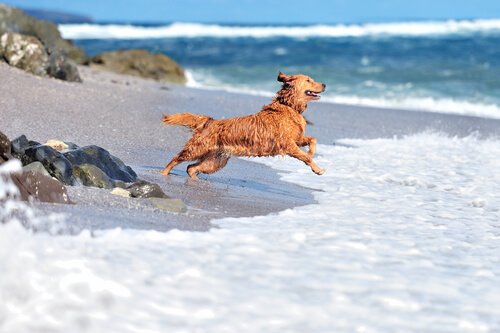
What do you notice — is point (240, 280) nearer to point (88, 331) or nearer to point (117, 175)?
point (88, 331)

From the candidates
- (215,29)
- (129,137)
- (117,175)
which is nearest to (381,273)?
(117,175)

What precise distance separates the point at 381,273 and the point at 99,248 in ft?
5.42

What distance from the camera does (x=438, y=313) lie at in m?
4.49

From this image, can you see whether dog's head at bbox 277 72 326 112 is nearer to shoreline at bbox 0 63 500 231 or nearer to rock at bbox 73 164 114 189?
shoreline at bbox 0 63 500 231

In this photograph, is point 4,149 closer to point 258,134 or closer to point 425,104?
point 258,134

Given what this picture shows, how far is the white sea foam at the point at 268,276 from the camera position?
13.6 feet

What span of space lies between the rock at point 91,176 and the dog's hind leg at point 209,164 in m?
1.36

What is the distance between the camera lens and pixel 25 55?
1447cm

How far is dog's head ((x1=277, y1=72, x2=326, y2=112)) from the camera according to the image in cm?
798

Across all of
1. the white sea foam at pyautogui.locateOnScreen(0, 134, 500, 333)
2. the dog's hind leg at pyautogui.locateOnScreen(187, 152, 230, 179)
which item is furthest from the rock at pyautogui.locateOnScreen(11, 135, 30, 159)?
the white sea foam at pyautogui.locateOnScreen(0, 134, 500, 333)

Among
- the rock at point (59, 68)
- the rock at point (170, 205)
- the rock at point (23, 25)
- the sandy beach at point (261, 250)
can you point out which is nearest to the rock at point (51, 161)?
the sandy beach at point (261, 250)

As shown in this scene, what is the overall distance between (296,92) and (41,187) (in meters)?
2.85

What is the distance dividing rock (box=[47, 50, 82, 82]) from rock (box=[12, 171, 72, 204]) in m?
8.84

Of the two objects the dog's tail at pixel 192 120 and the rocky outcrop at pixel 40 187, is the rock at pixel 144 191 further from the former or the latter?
the dog's tail at pixel 192 120
